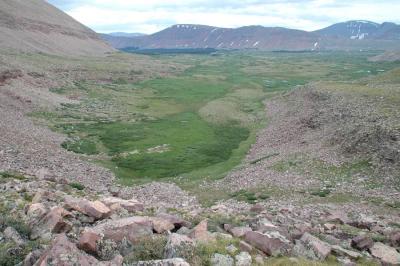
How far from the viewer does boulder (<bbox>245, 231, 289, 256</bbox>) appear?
17.0 m

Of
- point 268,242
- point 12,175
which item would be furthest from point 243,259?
point 12,175

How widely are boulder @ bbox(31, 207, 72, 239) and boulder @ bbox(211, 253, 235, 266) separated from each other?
6.57 m

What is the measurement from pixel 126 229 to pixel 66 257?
3852 millimetres

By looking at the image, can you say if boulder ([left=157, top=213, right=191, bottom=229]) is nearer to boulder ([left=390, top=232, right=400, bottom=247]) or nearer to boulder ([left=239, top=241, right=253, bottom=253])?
boulder ([left=239, top=241, right=253, bottom=253])

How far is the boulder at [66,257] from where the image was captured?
13.9 metres

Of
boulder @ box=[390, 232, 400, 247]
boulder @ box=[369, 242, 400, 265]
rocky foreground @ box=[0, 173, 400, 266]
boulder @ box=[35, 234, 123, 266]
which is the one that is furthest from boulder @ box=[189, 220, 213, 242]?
boulder @ box=[390, 232, 400, 247]

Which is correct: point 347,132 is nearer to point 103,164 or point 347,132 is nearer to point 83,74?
point 103,164

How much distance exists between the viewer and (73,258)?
14.2 metres

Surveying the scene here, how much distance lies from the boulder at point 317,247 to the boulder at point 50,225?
981 cm

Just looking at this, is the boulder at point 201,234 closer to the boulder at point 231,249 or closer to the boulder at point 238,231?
the boulder at point 231,249

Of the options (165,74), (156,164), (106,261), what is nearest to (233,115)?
(156,164)

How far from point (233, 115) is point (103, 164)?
3939 centimetres

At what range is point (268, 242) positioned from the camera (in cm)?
1722

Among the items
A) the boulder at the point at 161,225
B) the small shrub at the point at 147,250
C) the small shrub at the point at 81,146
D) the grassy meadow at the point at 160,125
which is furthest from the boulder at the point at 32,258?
the small shrub at the point at 81,146
